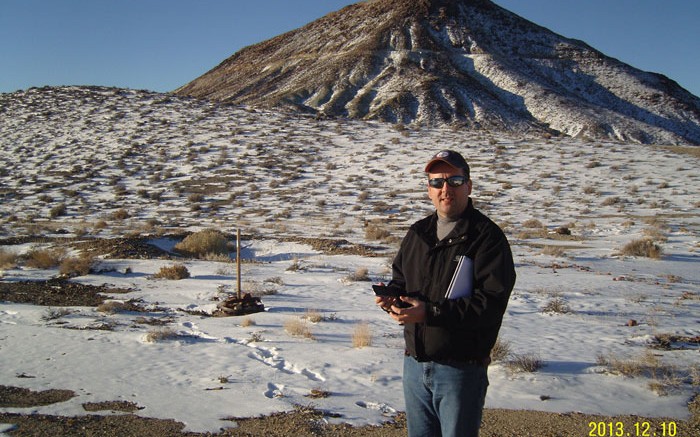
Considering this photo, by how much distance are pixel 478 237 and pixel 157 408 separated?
4114 mm

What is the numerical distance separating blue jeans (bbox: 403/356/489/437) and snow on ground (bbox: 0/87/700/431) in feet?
7.96

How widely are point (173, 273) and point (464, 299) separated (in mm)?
10418

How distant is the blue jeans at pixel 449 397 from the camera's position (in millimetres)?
2641

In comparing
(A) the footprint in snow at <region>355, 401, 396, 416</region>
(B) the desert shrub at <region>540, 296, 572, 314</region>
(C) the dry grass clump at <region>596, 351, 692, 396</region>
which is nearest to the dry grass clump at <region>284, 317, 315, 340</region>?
(A) the footprint in snow at <region>355, 401, 396, 416</region>

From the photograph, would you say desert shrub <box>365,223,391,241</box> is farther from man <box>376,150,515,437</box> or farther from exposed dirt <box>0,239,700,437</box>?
man <box>376,150,515,437</box>

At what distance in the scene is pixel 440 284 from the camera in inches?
107

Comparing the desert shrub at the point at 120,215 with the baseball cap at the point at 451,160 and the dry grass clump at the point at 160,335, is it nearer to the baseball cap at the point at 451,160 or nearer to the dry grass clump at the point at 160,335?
the dry grass clump at the point at 160,335

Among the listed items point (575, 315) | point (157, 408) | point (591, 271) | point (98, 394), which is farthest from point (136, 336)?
point (591, 271)

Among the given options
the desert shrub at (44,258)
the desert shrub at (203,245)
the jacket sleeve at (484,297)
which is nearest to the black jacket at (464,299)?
the jacket sleeve at (484,297)

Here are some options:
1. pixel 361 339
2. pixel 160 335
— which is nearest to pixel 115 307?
pixel 160 335

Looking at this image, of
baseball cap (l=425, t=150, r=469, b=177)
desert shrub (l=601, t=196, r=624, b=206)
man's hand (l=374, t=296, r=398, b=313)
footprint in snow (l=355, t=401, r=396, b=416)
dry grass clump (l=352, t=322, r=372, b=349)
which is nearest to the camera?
man's hand (l=374, t=296, r=398, b=313)

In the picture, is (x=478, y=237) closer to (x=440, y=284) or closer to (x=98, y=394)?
(x=440, y=284)

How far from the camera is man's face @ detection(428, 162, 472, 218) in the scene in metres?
2.83

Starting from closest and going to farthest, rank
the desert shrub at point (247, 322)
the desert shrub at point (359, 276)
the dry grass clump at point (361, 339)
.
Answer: the dry grass clump at point (361, 339) < the desert shrub at point (247, 322) < the desert shrub at point (359, 276)
